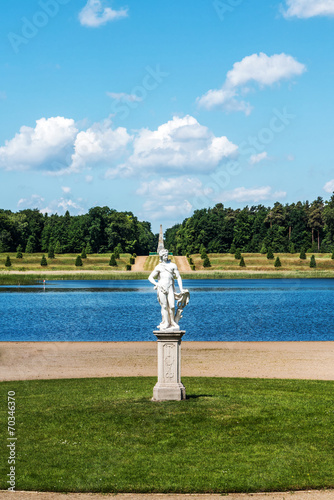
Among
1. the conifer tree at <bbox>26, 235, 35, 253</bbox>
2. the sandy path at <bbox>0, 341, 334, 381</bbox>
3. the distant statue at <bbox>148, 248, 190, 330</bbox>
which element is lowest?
the sandy path at <bbox>0, 341, 334, 381</bbox>

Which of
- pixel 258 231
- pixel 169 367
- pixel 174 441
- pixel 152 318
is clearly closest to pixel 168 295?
pixel 169 367

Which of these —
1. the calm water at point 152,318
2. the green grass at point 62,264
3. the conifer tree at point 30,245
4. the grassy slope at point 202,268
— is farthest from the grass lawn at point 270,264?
the conifer tree at point 30,245

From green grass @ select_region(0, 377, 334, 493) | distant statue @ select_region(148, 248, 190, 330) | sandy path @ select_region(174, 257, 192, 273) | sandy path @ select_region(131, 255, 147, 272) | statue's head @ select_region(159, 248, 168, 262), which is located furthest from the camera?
sandy path @ select_region(131, 255, 147, 272)

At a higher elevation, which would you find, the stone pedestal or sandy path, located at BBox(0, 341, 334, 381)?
the stone pedestal

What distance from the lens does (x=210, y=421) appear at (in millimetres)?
12102

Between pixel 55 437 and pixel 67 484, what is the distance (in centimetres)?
236

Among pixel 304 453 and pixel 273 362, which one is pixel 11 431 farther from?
pixel 273 362

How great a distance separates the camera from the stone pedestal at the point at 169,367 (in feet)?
44.9

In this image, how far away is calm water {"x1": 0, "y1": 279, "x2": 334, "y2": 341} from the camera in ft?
113

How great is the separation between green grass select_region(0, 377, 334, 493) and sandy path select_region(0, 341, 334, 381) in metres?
4.43

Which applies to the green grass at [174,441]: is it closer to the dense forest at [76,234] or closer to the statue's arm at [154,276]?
the statue's arm at [154,276]

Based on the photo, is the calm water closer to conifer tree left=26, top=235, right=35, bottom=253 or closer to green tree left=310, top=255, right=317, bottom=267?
green tree left=310, top=255, right=317, bottom=267

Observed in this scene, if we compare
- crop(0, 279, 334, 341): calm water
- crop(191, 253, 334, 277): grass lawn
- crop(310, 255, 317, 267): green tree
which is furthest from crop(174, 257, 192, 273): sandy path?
crop(0, 279, 334, 341): calm water

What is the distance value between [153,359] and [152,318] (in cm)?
1967
